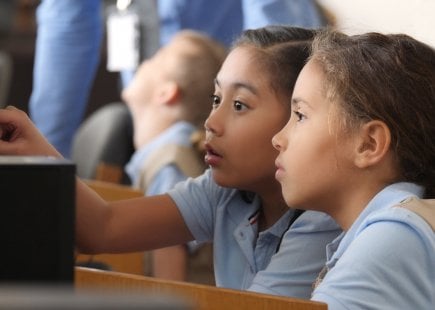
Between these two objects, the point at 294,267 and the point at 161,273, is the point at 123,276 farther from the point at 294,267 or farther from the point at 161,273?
the point at 161,273

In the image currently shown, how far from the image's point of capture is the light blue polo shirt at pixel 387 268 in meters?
1.11

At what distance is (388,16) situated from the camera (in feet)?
7.47

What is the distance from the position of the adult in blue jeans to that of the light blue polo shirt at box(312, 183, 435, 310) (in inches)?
82.3

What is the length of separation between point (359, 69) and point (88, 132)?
2.37 meters

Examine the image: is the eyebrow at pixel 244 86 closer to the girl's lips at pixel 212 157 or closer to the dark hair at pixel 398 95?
the girl's lips at pixel 212 157

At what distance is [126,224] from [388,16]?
3.16ft

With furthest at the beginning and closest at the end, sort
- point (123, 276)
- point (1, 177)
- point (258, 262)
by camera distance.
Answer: point (258, 262) → point (123, 276) → point (1, 177)

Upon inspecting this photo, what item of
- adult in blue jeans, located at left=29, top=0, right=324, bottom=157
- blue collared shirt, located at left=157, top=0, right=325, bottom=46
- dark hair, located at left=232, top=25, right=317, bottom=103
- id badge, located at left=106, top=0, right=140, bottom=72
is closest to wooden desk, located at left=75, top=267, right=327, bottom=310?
dark hair, located at left=232, top=25, right=317, bottom=103

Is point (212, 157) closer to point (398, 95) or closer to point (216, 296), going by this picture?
point (398, 95)

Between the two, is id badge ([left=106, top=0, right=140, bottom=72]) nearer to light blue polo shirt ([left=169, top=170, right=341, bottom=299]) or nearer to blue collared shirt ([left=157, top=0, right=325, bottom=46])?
blue collared shirt ([left=157, top=0, right=325, bottom=46])

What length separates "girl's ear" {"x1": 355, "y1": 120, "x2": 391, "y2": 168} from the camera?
135 cm

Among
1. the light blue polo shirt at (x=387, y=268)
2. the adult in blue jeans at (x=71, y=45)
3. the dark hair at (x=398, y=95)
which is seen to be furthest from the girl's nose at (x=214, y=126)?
the adult in blue jeans at (x=71, y=45)

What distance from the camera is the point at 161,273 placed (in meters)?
2.64

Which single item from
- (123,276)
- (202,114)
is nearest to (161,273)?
(202,114)
